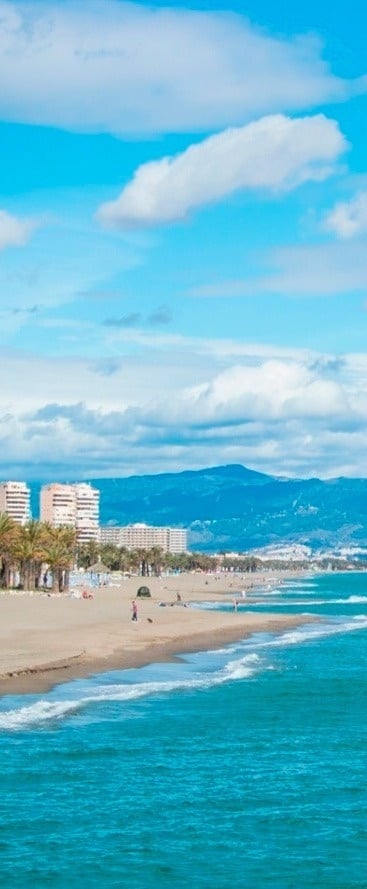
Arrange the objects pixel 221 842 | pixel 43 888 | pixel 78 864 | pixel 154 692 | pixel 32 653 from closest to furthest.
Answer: pixel 43 888 → pixel 78 864 → pixel 221 842 → pixel 154 692 → pixel 32 653

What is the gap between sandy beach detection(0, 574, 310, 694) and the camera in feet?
150

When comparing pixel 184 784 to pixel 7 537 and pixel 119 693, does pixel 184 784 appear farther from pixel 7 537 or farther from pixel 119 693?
pixel 7 537

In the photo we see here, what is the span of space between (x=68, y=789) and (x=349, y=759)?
27.2 feet

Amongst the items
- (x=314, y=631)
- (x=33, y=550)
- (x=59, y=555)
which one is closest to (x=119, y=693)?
(x=314, y=631)

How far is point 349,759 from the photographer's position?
1172 inches

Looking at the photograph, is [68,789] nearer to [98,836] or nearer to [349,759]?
[98,836]

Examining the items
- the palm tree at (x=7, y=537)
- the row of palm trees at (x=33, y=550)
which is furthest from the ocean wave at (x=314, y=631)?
the row of palm trees at (x=33, y=550)

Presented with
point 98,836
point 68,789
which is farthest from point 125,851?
point 68,789

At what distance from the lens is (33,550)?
360ft

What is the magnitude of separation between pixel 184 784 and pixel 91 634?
3766 cm

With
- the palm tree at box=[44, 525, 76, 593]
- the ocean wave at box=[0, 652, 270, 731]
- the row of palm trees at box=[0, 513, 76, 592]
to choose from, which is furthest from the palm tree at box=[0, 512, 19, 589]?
the ocean wave at box=[0, 652, 270, 731]

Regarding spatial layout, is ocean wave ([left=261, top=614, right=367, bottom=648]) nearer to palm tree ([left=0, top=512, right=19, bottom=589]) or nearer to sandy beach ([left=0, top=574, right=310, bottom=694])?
sandy beach ([left=0, top=574, right=310, bottom=694])

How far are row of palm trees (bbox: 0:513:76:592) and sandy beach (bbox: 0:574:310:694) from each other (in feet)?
16.1

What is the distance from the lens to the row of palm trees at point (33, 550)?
10712cm
